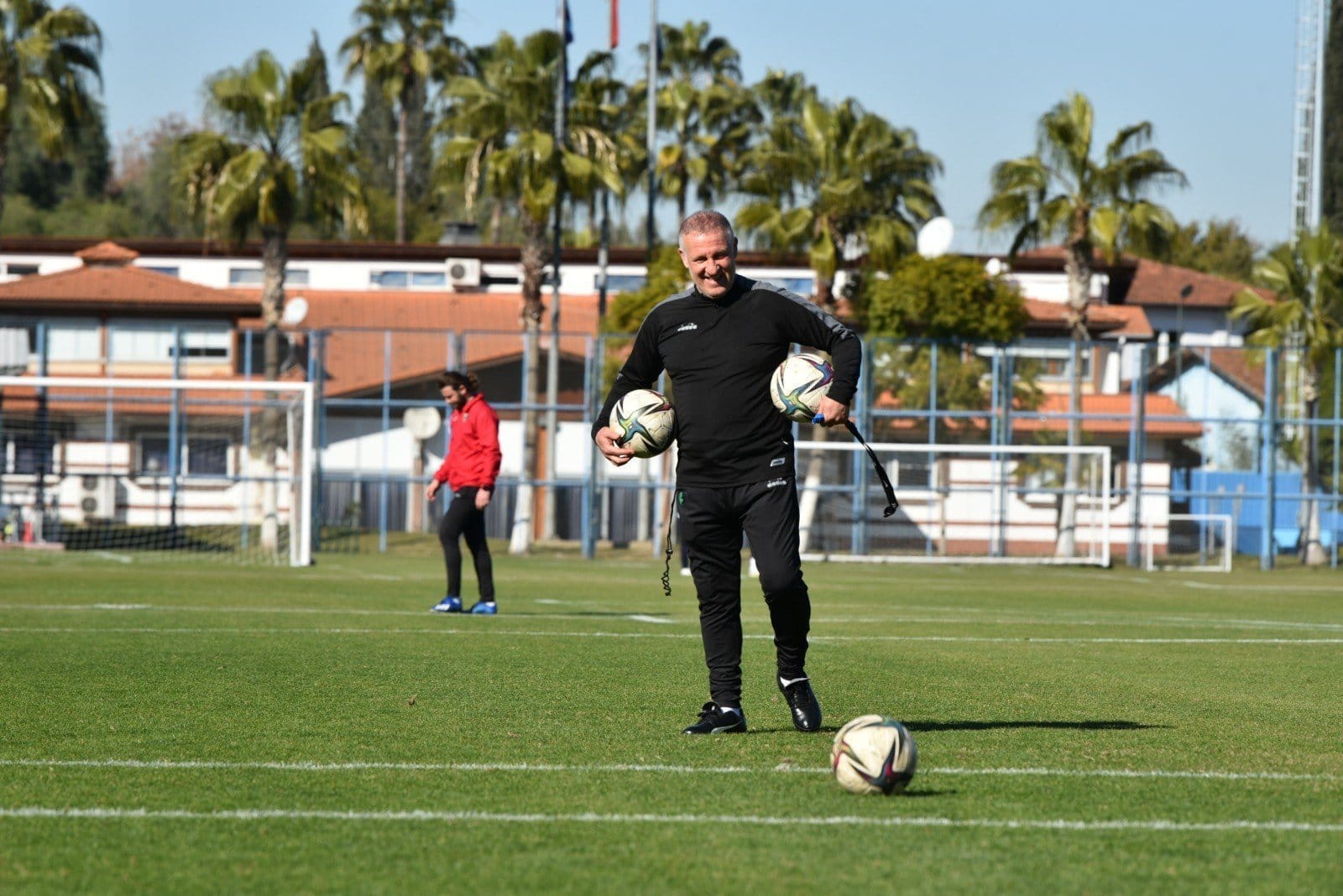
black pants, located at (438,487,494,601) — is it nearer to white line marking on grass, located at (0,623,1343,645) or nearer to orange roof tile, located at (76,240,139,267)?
white line marking on grass, located at (0,623,1343,645)

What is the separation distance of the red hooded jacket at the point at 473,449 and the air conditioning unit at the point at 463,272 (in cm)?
3771

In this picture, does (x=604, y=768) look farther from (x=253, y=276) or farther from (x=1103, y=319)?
(x=253, y=276)

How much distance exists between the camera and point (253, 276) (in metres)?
54.7

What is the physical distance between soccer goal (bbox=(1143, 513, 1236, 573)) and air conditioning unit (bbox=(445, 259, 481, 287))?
24.2 meters

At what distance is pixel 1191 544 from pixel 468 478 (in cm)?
2291

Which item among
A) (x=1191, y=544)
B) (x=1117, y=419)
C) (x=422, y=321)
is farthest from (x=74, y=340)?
(x=1191, y=544)

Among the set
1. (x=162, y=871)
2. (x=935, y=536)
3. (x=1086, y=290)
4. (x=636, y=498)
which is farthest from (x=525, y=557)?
(x=162, y=871)

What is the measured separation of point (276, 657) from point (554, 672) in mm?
1755

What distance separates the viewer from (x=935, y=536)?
3334cm

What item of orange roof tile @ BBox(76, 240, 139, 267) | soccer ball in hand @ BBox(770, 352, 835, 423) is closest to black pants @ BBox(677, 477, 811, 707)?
soccer ball in hand @ BBox(770, 352, 835, 423)

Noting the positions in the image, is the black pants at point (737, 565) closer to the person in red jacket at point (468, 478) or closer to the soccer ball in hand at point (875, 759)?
the soccer ball in hand at point (875, 759)

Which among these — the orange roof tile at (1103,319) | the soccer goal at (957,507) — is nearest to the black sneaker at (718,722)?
the soccer goal at (957,507)

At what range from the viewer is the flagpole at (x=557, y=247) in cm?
3538

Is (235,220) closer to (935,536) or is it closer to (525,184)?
(525,184)
